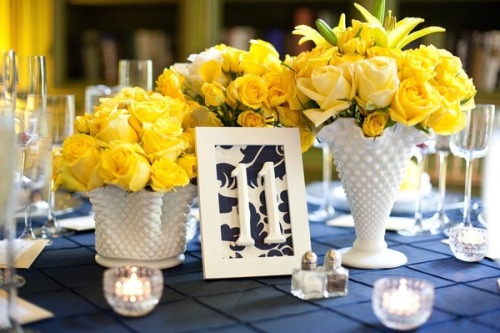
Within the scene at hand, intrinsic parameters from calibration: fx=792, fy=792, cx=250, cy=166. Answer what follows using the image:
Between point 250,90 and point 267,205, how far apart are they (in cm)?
20

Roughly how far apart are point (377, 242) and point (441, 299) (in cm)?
24

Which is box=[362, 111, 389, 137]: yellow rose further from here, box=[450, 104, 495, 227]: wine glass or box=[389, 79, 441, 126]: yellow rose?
box=[450, 104, 495, 227]: wine glass

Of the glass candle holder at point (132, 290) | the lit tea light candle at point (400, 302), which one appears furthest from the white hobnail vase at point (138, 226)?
the lit tea light candle at point (400, 302)

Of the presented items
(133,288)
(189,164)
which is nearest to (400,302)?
(133,288)

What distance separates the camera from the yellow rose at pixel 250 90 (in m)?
1.37

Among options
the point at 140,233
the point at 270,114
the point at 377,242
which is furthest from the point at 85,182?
the point at 377,242

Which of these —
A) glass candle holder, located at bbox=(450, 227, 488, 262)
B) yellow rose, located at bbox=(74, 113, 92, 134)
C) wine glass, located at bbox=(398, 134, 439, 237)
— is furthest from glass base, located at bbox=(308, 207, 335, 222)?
yellow rose, located at bbox=(74, 113, 92, 134)

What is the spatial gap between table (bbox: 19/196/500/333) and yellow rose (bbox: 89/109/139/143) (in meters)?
0.22

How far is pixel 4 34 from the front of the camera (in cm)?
405

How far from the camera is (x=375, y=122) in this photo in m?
1.29

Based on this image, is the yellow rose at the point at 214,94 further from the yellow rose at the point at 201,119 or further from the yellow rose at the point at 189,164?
the yellow rose at the point at 189,164

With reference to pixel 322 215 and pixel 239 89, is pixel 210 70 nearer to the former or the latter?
pixel 239 89

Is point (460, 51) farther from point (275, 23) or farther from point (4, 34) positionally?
point (4, 34)

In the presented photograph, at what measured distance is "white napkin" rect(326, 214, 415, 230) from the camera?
169 cm
